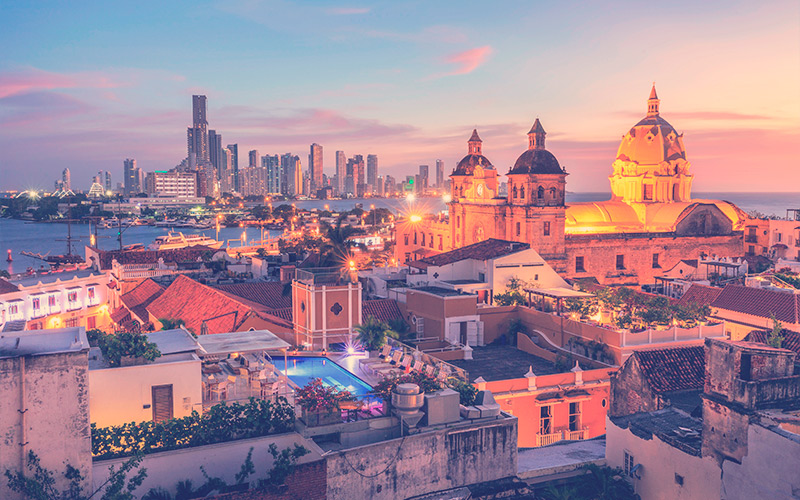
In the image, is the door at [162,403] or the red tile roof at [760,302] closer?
the door at [162,403]

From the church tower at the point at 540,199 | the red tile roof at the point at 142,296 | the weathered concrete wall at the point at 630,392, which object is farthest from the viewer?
the church tower at the point at 540,199

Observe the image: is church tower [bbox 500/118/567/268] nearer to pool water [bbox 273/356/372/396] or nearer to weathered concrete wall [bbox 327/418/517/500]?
pool water [bbox 273/356/372/396]

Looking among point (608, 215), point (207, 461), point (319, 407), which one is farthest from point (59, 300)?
point (608, 215)

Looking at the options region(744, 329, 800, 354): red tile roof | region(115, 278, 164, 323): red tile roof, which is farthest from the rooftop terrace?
region(115, 278, 164, 323): red tile roof

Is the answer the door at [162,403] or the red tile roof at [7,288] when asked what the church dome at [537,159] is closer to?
the red tile roof at [7,288]

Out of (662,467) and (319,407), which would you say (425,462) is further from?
(662,467)

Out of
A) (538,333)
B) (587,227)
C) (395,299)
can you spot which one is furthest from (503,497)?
(587,227)

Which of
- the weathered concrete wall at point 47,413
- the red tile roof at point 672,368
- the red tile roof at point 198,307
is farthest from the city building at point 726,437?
the red tile roof at point 198,307
